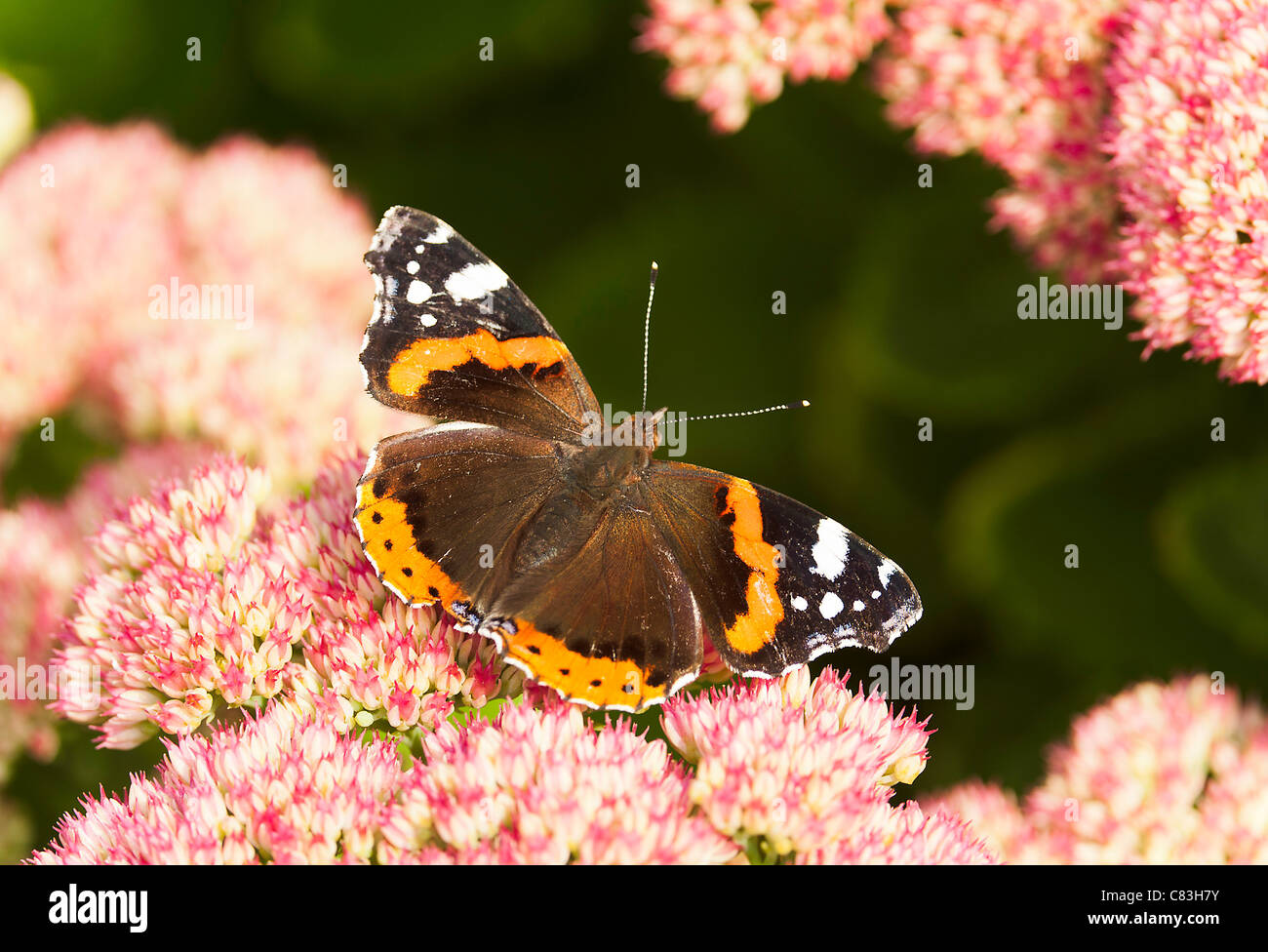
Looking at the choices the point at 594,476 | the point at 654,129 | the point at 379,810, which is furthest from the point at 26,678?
the point at 654,129

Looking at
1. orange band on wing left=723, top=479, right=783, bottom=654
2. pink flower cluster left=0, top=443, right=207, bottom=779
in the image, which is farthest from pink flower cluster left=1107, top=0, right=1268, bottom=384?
pink flower cluster left=0, top=443, right=207, bottom=779

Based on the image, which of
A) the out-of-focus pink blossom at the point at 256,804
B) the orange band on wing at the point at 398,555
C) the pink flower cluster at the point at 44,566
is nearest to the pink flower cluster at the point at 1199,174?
the orange band on wing at the point at 398,555

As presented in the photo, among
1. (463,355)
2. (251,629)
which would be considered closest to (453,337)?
(463,355)

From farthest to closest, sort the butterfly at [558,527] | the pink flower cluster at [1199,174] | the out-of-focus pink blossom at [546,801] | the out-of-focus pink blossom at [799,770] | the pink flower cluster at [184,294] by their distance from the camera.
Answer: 1. the pink flower cluster at [184,294]
2. the pink flower cluster at [1199,174]
3. the butterfly at [558,527]
4. the out-of-focus pink blossom at [799,770]
5. the out-of-focus pink blossom at [546,801]

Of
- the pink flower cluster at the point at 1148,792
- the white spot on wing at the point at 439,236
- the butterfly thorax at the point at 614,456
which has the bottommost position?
the pink flower cluster at the point at 1148,792

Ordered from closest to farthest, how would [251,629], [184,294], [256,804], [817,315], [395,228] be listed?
[256,804] → [251,629] → [395,228] → [184,294] → [817,315]

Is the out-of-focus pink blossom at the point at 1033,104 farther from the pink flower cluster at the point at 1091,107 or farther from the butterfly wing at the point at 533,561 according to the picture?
the butterfly wing at the point at 533,561

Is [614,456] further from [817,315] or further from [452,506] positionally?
[817,315]

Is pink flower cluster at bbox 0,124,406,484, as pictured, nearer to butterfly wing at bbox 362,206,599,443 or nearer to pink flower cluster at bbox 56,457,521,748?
pink flower cluster at bbox 56,457,521,748
